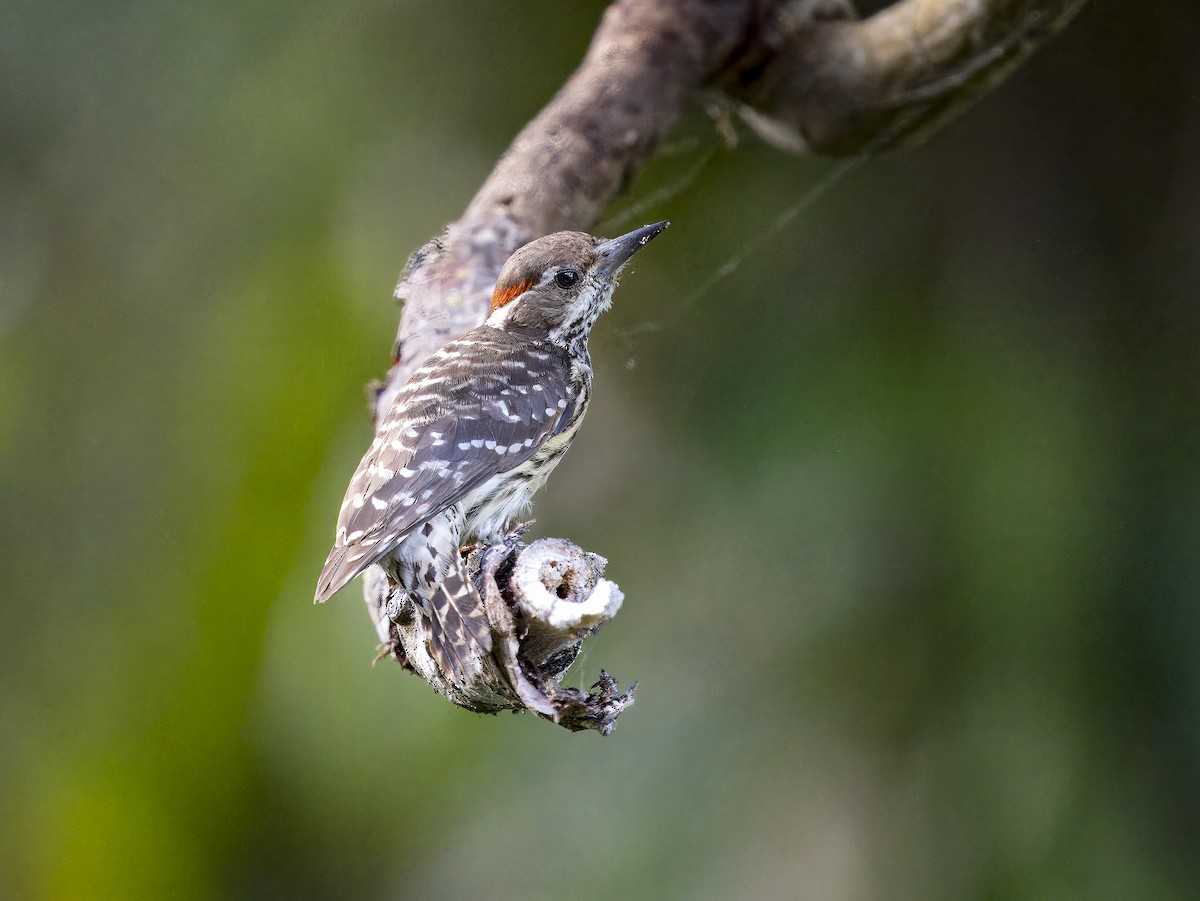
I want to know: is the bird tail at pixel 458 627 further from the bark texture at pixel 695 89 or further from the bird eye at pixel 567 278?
the bird eye at pixel 567 278

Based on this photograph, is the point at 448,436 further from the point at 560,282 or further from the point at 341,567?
the point at 560,282

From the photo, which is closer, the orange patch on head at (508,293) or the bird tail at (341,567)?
the bird tail at (341,567)

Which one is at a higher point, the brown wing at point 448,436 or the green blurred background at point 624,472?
the brown wing at point 448,436

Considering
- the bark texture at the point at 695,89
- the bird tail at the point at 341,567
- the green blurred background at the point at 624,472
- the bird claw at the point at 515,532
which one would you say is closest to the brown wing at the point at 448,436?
the bird tail at the point at 341,567

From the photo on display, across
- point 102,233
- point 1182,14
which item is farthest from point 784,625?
point 102,233

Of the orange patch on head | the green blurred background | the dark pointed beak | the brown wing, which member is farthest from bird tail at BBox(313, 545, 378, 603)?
the green blurred background

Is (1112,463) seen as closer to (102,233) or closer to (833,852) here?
(833,852)
